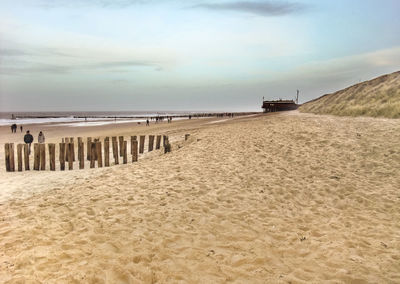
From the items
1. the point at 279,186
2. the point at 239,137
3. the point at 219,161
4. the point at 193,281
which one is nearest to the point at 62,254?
the point at 193,281

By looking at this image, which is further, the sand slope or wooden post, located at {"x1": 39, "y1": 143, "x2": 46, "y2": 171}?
the sand slope

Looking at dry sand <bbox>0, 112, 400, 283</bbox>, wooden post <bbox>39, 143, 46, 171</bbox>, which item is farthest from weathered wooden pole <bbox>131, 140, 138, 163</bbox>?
wooden post <bbox>39, 143, 46, 171</bbox>

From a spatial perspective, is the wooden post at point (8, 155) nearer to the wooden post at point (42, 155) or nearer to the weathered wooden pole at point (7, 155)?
the weathered wooden pole at point (7, 155)

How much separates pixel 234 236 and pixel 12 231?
4.14 metres

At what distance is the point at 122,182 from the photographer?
8.12m

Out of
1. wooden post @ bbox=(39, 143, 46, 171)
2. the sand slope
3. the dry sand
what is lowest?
the dry sand

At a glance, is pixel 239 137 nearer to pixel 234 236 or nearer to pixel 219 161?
pixel 219 161

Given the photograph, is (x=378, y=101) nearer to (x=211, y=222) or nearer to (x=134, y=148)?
(x=134, y=148)

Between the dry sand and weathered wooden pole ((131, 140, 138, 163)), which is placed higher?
weathered wooden pole ((131, 140, 138, 163))

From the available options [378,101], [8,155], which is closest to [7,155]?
[8,155]

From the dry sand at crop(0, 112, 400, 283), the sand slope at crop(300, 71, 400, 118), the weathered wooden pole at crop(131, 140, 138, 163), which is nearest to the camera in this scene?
the dry sand at crop(0, 112, 400, 283)

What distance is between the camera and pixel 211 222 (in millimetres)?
5500

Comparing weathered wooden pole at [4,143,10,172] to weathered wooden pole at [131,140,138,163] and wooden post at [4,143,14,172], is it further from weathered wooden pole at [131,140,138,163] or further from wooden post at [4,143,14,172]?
weathered wooden pole at [131,140,138,163]

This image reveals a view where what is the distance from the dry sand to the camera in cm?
393
